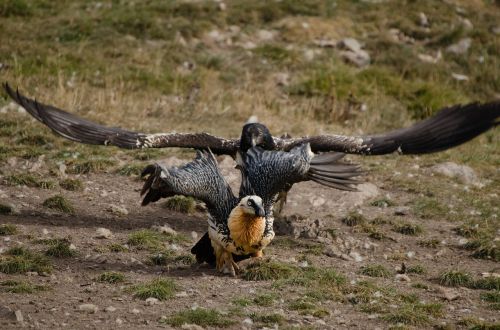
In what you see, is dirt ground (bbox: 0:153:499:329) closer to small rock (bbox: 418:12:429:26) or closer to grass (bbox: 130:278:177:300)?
grass (bbox: 130:278:177:300)

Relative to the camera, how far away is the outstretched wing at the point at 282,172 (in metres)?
8.85

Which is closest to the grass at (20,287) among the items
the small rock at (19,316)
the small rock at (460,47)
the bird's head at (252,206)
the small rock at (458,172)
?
the small rock at (19,316)

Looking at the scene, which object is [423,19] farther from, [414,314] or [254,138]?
[414,314]

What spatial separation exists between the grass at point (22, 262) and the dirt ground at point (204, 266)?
0.09 meters

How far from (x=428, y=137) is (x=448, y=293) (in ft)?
7.89

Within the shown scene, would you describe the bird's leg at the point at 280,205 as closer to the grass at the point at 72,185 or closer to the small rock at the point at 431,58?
the grass at the point at 72,185

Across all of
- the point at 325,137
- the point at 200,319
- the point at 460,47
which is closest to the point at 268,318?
the point at 200,319

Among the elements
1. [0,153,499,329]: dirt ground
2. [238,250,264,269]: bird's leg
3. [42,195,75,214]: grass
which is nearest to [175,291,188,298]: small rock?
[0,153,499,329]: dirt ground

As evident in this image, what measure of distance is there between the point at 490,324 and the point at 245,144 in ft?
12.9

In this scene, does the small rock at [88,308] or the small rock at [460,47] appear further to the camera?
the small rock at [460,47]

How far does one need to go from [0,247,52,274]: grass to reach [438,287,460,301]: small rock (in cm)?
365

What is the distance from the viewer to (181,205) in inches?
426

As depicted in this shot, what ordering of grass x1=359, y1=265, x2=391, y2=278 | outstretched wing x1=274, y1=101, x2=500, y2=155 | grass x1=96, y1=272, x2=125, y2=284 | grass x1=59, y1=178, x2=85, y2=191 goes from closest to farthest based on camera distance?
grass x1=96, y1=272, x2=125, y2=284 → grass x1=359, y1=265, x2=391, y2=278 → outstretched wing x1=274, y1=101, x2=500, y2=155 → grass x1=59, y1=178, x2=85, y2=191

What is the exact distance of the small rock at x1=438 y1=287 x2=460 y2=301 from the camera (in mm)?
8164
